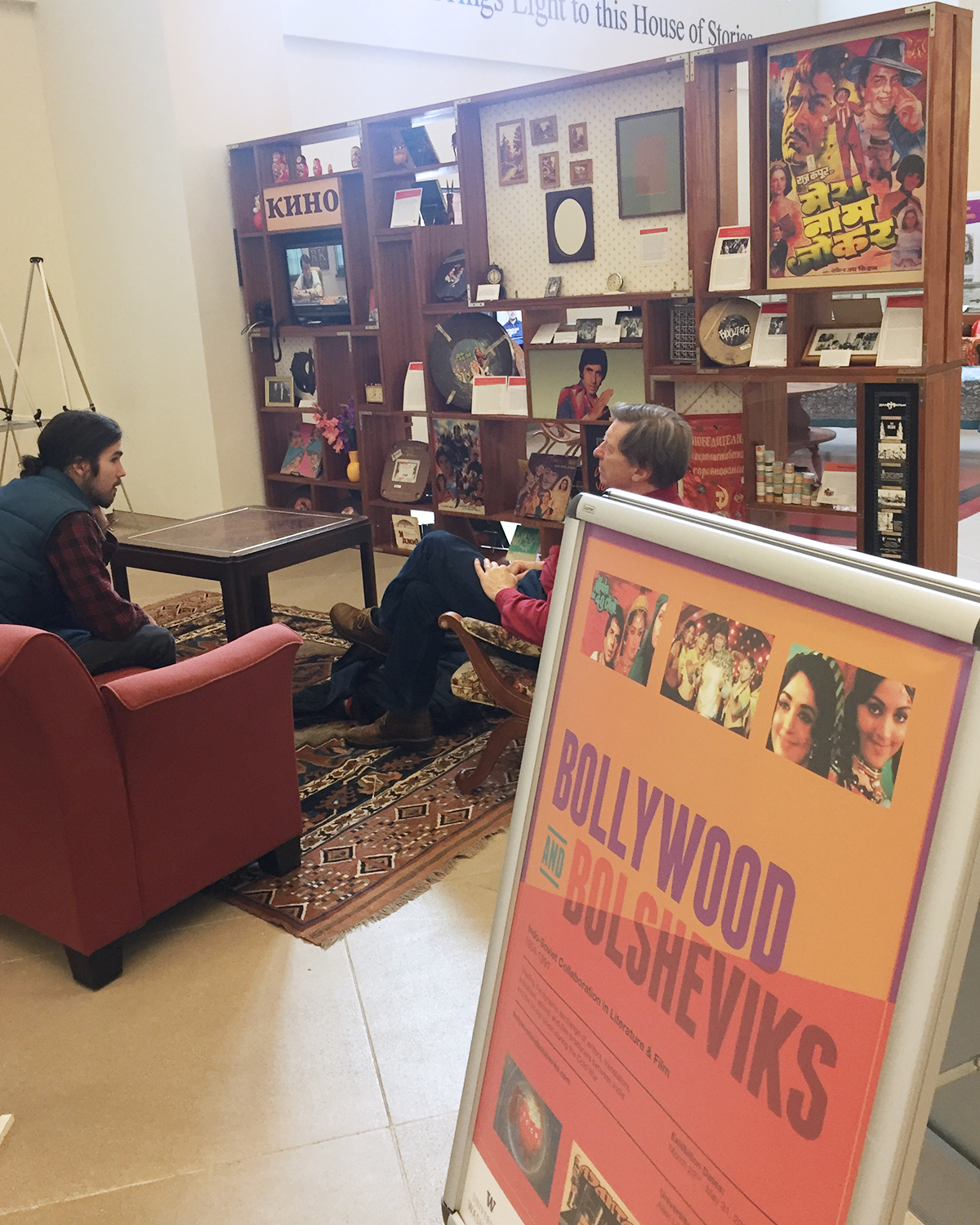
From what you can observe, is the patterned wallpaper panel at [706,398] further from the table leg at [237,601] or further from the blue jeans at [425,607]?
the table leg at [237,601]

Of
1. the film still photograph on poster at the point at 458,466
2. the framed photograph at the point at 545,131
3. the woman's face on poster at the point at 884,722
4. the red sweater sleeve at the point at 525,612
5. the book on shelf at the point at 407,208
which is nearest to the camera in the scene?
the woman's face on poster at the point at 884,722

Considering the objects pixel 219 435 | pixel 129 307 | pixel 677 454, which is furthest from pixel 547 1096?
pixel 129 307

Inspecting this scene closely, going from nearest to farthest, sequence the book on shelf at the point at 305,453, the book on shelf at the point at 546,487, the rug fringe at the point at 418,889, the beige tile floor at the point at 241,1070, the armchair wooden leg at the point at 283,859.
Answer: the beige tile floor at the point at 241,1070 → the rug fringe at the point at 418,889 → the armchair wooden leg at the point at 283,859 → the book on shelf at the point at 546,487 → the book on shelf at the point at 305,453

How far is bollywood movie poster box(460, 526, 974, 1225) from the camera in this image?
854 millimetres

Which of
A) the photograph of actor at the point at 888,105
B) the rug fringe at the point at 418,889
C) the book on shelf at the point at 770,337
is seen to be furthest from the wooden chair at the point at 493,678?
the photograph of actor at the point at 888,105

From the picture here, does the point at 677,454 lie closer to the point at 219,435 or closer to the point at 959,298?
the point at 959,298

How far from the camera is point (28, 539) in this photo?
2902 millimetres

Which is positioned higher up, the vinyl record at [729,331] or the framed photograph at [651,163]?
the framed photograph at [651,163]

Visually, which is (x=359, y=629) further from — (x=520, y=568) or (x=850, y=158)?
(x=850, y=158)

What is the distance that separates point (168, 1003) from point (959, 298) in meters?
3.31

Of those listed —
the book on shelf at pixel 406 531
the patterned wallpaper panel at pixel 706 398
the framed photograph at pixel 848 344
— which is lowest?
the book on shelf at pixel 406 531

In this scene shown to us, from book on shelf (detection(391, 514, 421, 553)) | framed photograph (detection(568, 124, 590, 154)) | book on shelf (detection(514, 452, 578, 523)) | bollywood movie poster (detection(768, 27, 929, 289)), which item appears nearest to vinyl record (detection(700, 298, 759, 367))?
bollywood movie poster (detection(768, 27, 929, 289))

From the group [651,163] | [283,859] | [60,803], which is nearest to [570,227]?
[651,163]

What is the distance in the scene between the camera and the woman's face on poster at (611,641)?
119 centimetres
